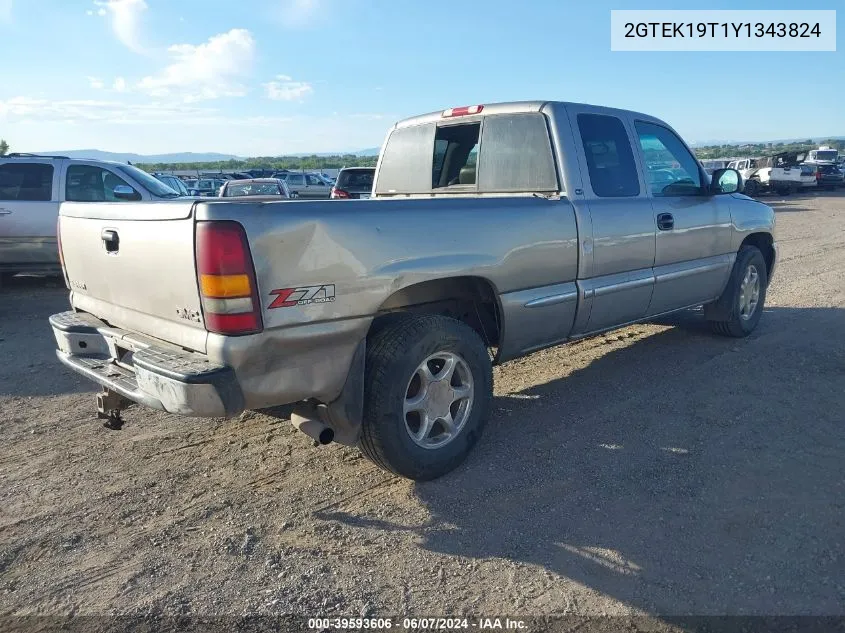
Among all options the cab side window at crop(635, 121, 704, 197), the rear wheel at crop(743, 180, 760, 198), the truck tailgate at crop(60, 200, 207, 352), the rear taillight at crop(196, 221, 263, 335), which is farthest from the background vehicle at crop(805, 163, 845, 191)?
the rear taillight at crop(196, 221, 263, 335)

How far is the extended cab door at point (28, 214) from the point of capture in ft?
28.1

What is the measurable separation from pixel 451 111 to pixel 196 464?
120 inches

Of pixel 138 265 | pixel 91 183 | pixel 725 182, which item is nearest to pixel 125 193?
pixel 91 183

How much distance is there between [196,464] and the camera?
3760mm

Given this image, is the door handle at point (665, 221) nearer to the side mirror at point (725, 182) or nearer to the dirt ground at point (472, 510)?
the side mirror at point (725, 182)

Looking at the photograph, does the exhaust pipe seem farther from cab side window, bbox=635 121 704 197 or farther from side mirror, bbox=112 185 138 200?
side mirror, bbox=112 185 138 200

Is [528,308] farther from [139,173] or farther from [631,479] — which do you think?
[139,173]

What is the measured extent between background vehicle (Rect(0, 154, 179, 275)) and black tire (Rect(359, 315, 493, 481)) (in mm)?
6598

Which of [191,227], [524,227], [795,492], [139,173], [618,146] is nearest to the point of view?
[191,227]

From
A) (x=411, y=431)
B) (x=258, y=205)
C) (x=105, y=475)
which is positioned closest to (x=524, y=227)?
(x=411, y=431)

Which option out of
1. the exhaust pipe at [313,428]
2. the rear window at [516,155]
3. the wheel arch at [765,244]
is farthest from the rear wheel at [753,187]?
the exhaust pipe at [313,428]

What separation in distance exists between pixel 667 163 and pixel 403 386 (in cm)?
326

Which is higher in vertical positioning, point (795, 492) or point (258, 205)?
point (258, 205)

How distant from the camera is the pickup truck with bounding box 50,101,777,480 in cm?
279
